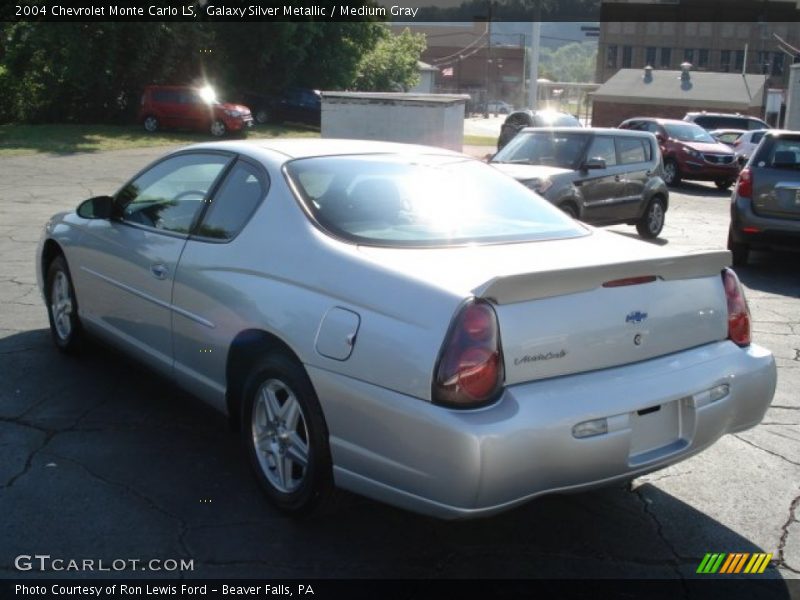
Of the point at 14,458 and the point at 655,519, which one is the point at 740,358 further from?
the point at 14,458

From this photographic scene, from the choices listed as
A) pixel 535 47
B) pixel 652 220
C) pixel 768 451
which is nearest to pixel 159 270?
pixel 768 451

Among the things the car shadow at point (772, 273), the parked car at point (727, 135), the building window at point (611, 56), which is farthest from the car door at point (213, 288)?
the building window at point (611, 56)

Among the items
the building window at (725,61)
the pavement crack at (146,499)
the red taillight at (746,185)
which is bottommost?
the pavement crack at (146,499)

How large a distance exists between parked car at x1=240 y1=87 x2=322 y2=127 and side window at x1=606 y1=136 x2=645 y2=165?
27.5 metres

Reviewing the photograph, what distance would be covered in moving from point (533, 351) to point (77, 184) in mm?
16191

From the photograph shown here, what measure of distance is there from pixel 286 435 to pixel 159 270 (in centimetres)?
132

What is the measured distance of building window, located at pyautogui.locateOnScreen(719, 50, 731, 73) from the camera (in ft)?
302

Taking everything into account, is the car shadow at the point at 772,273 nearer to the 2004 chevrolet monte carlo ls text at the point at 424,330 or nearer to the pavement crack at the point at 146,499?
the 2004 chevrolet monte carlo ls text at the point at 424,330

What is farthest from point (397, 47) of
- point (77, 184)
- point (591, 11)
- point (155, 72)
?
point (77, 184)

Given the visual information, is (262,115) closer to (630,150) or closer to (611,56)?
(630,150)

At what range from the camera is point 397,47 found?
50344 millimetres

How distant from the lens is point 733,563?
3539 millimetres

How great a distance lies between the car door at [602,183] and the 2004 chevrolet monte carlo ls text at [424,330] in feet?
23.5

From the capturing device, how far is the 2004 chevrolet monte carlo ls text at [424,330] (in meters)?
3.11
